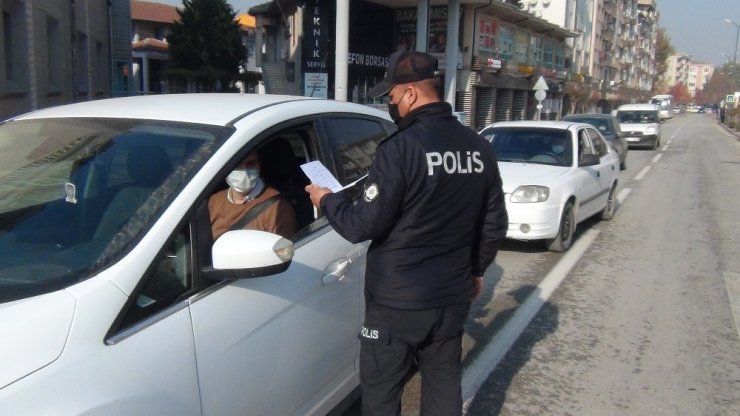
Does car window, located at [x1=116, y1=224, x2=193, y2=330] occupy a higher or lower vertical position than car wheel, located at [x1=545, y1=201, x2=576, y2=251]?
higher

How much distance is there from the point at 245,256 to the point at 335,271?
78cm

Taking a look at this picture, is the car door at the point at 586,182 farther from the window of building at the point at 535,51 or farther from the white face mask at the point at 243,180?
the window of building at the point at 535,51

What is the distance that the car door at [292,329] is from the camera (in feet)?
7.56

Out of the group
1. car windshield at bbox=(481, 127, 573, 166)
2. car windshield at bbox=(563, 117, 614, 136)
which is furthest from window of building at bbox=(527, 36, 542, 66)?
car windshield at bbox=(481, 127, 573, 166)

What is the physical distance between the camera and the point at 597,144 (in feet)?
33.2

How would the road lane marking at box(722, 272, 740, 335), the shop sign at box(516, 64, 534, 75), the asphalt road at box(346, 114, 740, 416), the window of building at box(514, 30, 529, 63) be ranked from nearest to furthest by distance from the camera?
the asphalt road at box(346, 114, 740, 416)
the road lane marking at box(722, 272, 740, 335)
the shop sign at box(516, 64, 534, 75)
the window of building at box(514, 30, 529, 63)

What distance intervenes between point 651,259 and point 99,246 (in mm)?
7259

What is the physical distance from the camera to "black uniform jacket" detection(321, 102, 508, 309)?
2516 millimetres

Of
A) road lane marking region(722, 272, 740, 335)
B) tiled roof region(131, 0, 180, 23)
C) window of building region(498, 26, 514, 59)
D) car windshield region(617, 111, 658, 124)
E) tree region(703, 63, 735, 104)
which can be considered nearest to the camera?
road lane marking region(722, 272, 740, 335)

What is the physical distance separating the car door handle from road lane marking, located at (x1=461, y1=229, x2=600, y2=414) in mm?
1422

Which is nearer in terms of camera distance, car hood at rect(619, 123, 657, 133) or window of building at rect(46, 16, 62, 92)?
window of building at rect(46, 16, 62, 92)

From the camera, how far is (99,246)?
2.25 meters

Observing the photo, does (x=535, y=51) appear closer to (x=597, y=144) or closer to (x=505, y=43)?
(x=505, y=43)

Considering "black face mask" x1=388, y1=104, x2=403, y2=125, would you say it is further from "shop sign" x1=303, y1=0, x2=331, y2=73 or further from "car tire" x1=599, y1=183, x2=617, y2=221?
"shop sign" x1=303, y1=0, x2=331, y2=73
